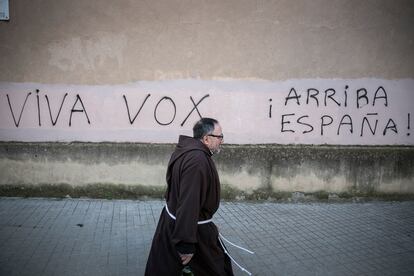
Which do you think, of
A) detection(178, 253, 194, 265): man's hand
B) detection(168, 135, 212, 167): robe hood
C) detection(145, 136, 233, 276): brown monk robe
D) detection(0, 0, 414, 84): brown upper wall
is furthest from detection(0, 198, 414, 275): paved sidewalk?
detection(0, 0, 414, 84): brown upper wall

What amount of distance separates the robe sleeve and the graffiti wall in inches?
146

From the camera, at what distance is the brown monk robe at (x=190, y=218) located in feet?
8.11

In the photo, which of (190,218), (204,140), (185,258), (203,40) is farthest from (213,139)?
(203,40)

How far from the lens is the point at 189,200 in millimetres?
2479

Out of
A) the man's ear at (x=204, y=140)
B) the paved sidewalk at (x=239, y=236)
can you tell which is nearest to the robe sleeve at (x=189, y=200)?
the man's ear at (x=204, y=140)

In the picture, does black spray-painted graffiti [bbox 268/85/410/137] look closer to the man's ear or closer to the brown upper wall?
the brown upper wall

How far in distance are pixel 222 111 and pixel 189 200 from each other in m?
3.98

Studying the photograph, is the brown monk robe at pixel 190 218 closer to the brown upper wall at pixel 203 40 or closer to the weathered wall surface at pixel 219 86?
the weathered wall surface at pixel 219 86

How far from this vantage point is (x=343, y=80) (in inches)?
256

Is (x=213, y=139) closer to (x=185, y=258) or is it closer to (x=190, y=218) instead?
(x=190, y=218)

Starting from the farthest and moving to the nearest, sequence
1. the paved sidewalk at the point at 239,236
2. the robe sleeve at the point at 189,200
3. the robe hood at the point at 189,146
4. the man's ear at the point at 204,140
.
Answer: the paved sidewalk at the point at 239,236, the man's ear at the point at 204,140, the robe hood at the point at 189,146, the robe sleeve at the point at 189,200

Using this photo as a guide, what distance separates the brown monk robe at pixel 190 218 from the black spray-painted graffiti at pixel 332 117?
13.0 feet

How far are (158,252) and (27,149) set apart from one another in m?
4.26

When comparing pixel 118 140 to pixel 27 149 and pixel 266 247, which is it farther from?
pixel 266 247
